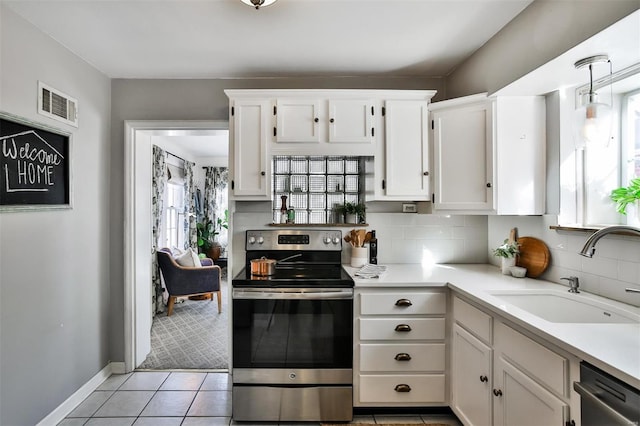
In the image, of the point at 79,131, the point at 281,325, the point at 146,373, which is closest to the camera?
the point at 281,325

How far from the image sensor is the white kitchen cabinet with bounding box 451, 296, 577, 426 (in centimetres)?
126

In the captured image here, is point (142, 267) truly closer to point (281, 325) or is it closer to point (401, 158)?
point (281, 325)

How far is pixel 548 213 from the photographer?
212 cm

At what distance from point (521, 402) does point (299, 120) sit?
6.66 ft

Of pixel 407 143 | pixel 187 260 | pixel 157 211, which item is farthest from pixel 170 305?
pixel 407 143

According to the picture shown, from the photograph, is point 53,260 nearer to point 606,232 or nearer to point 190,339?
point 190,339

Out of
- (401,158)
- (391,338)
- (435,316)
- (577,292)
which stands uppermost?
(401,158)

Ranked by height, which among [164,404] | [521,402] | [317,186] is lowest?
[164,404]

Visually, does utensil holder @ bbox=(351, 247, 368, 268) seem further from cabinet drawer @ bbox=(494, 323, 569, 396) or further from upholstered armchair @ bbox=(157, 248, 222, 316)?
upholstered armchair @ bbox=(157, 248, 222, 316)

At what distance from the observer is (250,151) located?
2.44m

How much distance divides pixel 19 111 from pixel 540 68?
2.80 meters

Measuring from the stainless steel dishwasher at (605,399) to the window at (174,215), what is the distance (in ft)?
17.5

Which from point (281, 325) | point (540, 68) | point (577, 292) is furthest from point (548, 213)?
point (281, 325)

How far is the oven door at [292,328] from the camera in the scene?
6.87ft
